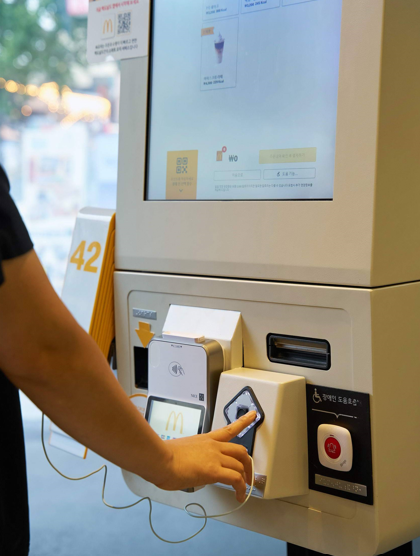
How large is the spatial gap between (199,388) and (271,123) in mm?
433

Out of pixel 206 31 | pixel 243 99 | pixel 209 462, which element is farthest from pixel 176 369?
pixel 206 31

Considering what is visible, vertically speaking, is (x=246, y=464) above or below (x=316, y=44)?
below

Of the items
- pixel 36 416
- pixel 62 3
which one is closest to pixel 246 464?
pixel 36 416

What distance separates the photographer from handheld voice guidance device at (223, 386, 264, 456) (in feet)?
2.78

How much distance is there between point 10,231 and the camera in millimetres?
539

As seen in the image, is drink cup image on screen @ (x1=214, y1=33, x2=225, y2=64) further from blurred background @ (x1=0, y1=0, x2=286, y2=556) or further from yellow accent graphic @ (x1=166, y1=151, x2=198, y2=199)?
blurred background @ (x1=0, y1=0, x2=286, y2=556)

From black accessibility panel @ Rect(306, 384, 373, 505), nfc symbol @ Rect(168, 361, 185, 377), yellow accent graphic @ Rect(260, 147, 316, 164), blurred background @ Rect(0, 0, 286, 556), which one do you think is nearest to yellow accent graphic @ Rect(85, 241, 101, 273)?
nfc symbol @ Rect(168, 361, 185, 377)

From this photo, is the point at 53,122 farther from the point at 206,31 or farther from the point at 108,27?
the point at 206,31

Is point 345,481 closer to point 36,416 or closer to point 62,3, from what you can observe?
point 36,416

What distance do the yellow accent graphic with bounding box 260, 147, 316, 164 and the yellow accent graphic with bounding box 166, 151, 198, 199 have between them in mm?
138

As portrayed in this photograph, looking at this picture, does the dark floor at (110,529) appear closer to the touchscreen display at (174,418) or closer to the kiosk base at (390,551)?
the kiosk base at (390,551)

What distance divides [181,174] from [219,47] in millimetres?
219

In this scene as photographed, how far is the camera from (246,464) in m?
0.81

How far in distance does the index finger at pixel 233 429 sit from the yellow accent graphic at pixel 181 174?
39 cm
